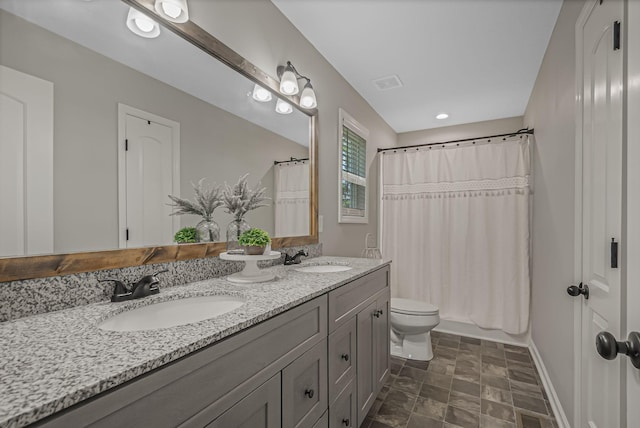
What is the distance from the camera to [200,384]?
0.65 metres

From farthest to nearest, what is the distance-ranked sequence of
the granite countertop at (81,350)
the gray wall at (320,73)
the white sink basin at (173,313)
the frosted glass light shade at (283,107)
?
the frosted glass light shade at (283,107), the gray wall at (320,73), the white sink basin at (173,313), the granite countertop at (81,350)

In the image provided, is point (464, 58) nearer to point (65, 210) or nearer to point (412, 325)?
point (412, 325)

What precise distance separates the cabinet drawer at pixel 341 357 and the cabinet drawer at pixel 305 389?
0.21ft

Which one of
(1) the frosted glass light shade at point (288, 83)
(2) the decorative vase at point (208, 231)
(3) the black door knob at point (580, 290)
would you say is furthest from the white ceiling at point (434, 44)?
(3) the black door knob at point (580, 290)

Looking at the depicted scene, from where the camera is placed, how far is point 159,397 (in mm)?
569

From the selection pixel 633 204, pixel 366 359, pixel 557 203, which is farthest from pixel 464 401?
pixel 633 204

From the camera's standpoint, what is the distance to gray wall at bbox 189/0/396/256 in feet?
4.86

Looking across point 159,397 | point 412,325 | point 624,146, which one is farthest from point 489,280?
point 159,397

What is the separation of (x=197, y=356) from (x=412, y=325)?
2116 millimetres

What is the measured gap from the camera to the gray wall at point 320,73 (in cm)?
148

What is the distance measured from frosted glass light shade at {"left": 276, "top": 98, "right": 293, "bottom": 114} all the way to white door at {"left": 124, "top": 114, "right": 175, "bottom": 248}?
81cm

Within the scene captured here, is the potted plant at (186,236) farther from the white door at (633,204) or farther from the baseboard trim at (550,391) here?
the baseboard trim at (550,391)

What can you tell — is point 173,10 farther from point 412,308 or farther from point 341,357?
point 412,308

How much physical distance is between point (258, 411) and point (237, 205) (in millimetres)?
920
